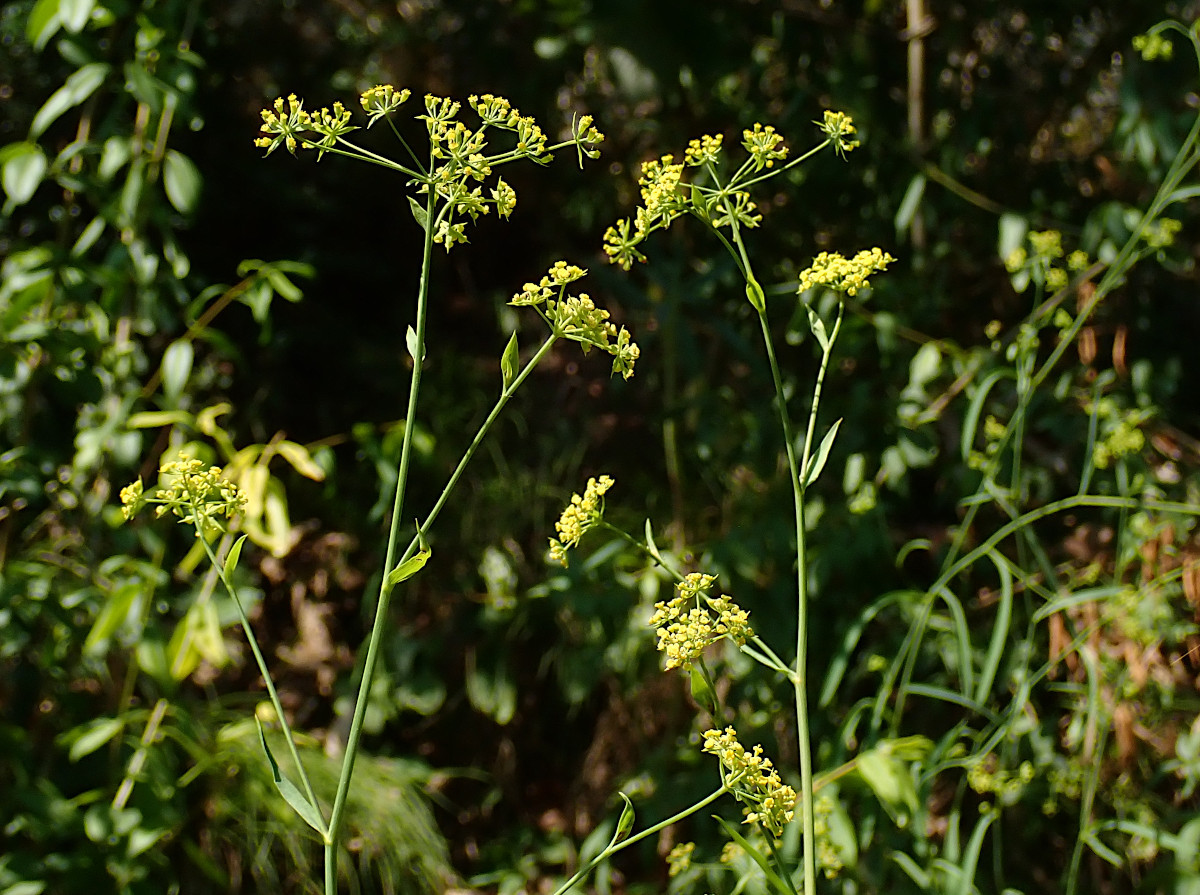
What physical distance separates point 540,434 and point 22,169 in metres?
0.84

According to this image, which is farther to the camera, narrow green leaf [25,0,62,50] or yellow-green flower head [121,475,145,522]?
narrow green leaf [25,0,62,50]

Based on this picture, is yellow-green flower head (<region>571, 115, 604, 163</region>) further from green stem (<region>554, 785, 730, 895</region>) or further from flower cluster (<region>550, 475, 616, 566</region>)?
green stem (<region>554, 785, 730, 895</region>)

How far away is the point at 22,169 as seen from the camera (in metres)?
A: 1.39

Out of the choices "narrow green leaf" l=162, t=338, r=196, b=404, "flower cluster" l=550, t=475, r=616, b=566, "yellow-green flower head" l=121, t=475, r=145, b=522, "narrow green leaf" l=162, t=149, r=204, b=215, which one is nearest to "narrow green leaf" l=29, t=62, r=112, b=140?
"narrow green leaf" l=162, t=149, r=204, b=215

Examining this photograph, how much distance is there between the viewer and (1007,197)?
1.79 meters

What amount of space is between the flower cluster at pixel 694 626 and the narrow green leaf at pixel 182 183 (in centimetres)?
106

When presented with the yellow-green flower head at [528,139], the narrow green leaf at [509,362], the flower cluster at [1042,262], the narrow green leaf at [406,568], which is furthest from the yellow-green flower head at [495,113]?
the flower cluster at [1042,262]

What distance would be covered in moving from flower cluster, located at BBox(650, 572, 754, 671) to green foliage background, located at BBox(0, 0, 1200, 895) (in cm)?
60

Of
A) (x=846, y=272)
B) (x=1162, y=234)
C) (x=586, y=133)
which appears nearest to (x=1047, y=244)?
(x=1162, y=234)

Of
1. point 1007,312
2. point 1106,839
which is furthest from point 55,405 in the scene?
point 1106,839

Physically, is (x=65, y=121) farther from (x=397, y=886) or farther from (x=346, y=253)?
(x=397, y=886)

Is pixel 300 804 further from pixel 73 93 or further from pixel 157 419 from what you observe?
pixel 73 93

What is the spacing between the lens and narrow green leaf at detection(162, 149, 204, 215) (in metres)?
1.44

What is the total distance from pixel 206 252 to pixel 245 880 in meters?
0.97
